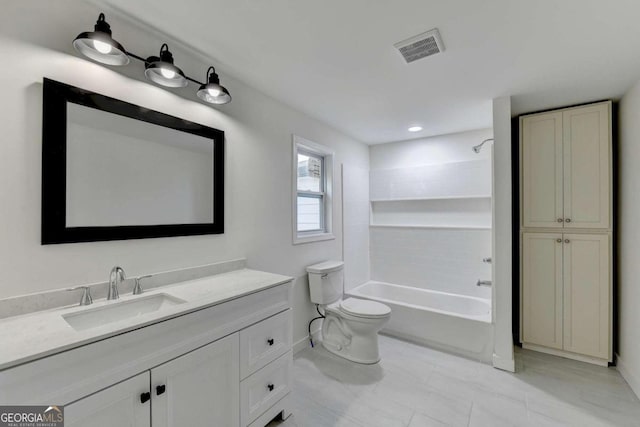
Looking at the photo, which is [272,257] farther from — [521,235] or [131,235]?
[521,235]

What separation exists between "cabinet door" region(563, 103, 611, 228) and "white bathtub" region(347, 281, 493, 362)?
1216mm

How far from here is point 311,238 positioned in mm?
2775

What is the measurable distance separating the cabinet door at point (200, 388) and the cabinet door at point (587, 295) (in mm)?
2877

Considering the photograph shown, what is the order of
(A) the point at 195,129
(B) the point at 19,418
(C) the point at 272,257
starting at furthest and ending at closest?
(C) the point at 272,257
(A) the point at 195,129
(B) the point at 19,418

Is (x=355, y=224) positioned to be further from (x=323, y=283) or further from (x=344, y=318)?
(x=344, y=318)

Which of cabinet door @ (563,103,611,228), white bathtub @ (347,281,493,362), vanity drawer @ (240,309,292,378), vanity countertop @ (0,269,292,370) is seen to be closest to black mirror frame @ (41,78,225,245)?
vanity countertop @ (0,269,292,370)

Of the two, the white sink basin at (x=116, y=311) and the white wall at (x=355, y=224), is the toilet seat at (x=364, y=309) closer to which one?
the white wall at (x=355, y=224)

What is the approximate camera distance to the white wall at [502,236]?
7.44ft

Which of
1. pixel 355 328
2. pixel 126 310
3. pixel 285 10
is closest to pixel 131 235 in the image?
pixel 126 310

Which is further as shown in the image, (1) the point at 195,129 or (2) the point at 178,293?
(1) the point at 195,129

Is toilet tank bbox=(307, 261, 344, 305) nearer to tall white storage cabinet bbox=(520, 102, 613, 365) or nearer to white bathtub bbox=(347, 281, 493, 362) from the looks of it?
white bathtub bbox=(347, 281, 493, 362)

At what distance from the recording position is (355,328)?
7.93ft

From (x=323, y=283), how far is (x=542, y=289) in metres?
2.07

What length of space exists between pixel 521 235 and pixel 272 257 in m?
2.42
